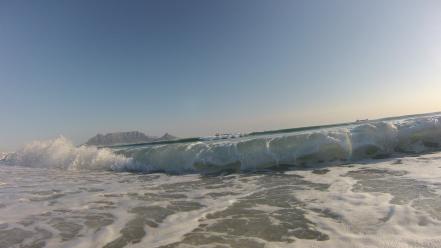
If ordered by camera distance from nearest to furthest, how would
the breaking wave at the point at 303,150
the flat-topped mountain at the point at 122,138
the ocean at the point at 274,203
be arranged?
the ocean at the point at 274,203, the breaking wave at the point at 303,150, the flat-topped mountain at the point at 122,138

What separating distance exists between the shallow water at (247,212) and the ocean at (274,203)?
19 millimetres

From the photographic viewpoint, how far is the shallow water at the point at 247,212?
462cm

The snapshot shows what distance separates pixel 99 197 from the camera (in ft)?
28.1

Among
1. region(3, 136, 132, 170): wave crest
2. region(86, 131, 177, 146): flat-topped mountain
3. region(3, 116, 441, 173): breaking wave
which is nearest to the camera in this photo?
region(3, 116, 441, 173): breaking wave

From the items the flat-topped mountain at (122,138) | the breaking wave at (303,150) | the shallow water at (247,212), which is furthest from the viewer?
the flat-topped mountain at (122,138)

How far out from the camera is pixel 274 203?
6.77m

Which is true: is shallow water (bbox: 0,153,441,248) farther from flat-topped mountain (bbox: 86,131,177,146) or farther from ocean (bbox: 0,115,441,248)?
flat-topped mountain (bbox: 86,131,177,146)

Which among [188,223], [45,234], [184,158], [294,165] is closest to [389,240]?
[188,223]

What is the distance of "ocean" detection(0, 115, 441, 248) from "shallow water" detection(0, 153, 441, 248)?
19 mm

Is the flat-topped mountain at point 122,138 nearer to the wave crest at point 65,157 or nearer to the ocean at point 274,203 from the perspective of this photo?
the wave crest at point 65,157

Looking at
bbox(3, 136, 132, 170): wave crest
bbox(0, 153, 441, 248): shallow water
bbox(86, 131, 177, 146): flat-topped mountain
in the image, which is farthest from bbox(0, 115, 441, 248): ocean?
bbox(86, 131, 177, 146): flat-topped mountain

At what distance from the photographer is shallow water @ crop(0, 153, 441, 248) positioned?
462 centimetres

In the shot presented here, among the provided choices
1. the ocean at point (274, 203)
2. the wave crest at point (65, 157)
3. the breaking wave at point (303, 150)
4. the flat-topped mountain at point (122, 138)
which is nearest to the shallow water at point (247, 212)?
the ocean at point (274, 203)

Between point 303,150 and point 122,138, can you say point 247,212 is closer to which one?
point 303,150
